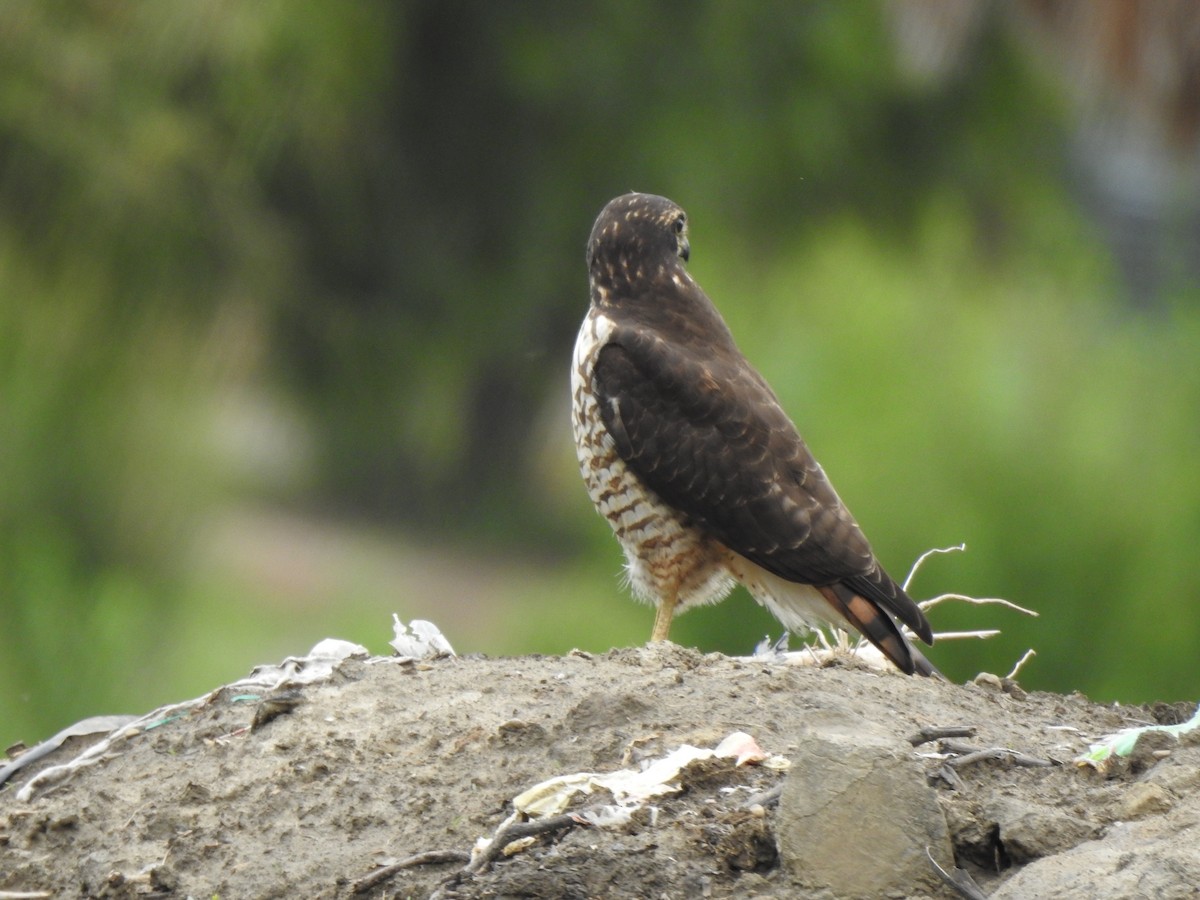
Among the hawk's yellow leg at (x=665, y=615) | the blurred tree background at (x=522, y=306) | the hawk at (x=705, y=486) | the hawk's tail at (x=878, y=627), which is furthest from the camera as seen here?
the blurred tree background at (x=522, y=306)

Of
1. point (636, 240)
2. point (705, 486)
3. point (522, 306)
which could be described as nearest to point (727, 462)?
point (705, 486)

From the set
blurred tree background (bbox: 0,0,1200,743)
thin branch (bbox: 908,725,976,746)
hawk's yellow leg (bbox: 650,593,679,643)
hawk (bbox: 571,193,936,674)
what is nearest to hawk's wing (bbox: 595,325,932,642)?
hawk (bbox: 571,193,936,674)

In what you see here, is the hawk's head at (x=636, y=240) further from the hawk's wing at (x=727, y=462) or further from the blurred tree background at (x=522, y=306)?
the blurred tree background at (x=522, y=306)

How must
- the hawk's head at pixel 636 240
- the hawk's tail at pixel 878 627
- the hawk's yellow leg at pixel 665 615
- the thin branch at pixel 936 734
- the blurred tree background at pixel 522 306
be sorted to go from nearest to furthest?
the thin branch at pixel 936 734
the hawk's tail at pixel 878 627
the hawk's yellow leg at pixel 665 615
the hawk's head at pixel 636 240
the blurred tree background at pixel 522 306

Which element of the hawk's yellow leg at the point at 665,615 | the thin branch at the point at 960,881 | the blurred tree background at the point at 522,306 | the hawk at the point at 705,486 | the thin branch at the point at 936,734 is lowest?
the thin branch at the point at 960,881

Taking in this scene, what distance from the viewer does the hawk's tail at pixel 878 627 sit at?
12.0 feet

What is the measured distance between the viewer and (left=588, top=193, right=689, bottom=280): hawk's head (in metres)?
4.37

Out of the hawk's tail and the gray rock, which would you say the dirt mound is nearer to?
the gray rock

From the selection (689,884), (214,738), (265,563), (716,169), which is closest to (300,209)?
(716,169)

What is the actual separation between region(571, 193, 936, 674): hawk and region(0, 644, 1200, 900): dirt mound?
682 mm

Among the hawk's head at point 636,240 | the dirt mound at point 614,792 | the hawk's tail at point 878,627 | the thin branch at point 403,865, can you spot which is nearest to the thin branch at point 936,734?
the dirt mound at point 614,792

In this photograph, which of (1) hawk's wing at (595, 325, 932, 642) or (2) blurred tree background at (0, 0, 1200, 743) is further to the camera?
(2) blurred tree background at (0, 0, 1200, 743)

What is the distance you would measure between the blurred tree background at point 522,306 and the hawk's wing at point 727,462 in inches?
69.6

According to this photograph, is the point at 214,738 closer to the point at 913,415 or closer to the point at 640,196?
the point at 640,196
